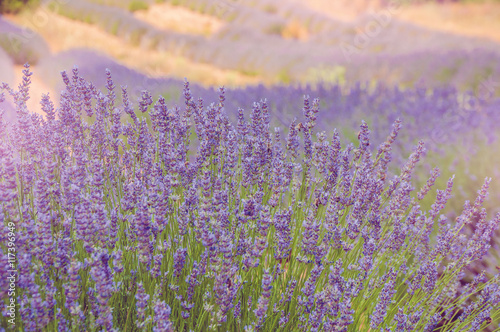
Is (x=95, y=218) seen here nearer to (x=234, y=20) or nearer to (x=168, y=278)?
(x=168, y=278)

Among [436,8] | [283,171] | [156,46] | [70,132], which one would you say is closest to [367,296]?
[283,171]

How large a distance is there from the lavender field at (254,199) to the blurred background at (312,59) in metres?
0.05

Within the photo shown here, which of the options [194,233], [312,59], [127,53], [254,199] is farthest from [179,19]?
[254,199]

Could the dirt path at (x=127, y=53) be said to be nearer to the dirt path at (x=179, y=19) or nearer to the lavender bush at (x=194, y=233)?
the dirt path at (x=179, y=19)

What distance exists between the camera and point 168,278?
5.59 feet

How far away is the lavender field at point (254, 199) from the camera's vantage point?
4.66 ft

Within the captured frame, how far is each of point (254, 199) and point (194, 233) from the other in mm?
400

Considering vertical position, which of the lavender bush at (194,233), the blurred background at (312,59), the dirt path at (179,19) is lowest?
the lavender bush at (194,233)

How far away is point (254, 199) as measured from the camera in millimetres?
1592

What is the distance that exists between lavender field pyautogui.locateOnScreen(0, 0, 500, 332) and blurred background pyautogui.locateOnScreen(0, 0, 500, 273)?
53 millimetres

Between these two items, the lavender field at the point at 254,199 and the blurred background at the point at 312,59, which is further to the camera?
the blurred background at the point at 312,59

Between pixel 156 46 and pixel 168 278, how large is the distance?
11.3 metres

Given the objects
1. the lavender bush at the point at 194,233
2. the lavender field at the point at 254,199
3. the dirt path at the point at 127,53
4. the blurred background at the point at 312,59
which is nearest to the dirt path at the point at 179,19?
the blurred background at the point at 312,59

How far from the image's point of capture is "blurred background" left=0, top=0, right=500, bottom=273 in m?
4.39
